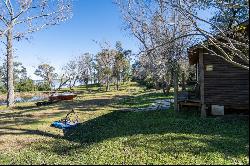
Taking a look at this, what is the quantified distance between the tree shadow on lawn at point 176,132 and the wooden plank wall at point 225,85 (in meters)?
1.89

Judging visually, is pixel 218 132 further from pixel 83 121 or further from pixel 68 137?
pixel 83 121

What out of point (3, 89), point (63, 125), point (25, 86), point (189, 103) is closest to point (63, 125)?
point (63, 125)

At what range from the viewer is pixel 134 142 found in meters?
15.5

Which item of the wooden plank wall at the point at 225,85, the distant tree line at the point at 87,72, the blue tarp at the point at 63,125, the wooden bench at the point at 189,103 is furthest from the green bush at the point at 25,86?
the wooden plank wall at the point at 225,85

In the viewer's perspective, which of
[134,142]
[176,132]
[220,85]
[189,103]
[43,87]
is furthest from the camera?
[43,87]

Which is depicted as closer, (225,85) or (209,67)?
(225,85)

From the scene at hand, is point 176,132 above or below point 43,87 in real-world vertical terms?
below

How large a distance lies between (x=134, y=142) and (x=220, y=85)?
342 inches

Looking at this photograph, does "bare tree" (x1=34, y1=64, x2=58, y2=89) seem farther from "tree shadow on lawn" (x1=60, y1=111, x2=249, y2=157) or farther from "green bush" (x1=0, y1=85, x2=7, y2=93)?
"tree shadow on lawn" (x1=60, y1=111, x2=249, y2=157)

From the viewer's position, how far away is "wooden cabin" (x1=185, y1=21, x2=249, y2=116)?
21.5 m

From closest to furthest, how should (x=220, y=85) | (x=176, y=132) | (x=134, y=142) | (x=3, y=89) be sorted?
(x=134, y=142)
(x=176, y=132)
(x=220, y=85)
(x=3, y=89)

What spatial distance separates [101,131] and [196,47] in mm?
7201

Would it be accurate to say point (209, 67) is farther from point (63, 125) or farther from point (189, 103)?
point (63, 125)

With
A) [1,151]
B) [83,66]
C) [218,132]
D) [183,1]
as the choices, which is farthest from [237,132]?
[83,66]
